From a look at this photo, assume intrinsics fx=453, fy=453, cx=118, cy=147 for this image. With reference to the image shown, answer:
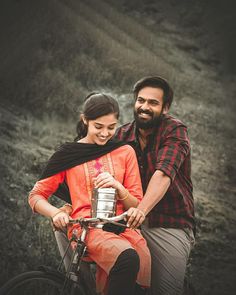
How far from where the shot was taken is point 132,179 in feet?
11.6

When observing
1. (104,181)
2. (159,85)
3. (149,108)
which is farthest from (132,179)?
(159,85)

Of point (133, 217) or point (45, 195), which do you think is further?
point (45, 195)

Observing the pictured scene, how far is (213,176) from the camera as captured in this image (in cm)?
900

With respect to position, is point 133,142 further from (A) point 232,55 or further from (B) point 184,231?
(A) point 232,55

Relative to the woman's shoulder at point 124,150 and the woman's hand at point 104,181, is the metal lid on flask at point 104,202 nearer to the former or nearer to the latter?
the woman's hand at point 104,181

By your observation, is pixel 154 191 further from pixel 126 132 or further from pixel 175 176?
pixel 126 132

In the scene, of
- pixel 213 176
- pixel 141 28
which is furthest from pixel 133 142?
pixel 141 28

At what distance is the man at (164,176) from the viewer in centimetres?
398

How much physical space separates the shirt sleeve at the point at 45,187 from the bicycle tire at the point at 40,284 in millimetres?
547

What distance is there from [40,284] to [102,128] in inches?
48.5

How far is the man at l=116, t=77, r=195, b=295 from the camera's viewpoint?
398 centimetres

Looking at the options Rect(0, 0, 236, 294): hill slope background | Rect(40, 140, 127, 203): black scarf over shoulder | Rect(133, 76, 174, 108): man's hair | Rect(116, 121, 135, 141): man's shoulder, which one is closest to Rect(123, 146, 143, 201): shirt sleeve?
Rect(40, 140, 127, 203): black scarf over shoulder

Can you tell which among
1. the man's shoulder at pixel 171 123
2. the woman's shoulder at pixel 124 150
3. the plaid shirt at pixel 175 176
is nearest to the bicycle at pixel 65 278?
the woman's shoulder at pixel 124 150

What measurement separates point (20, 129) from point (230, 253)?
4.27 m
